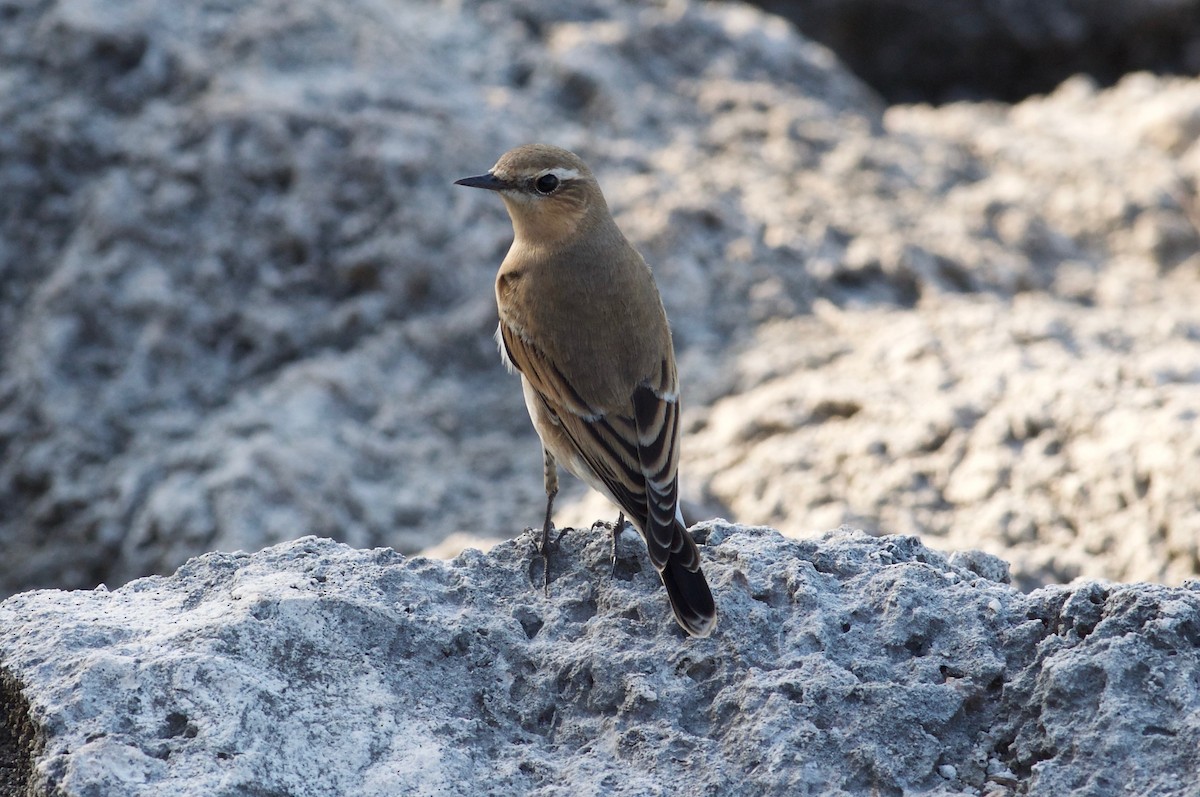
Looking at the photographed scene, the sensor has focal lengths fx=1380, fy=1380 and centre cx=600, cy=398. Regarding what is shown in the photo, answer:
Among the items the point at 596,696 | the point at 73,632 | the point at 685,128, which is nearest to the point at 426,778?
the point at 596,696

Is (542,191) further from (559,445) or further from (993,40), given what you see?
(993,40)

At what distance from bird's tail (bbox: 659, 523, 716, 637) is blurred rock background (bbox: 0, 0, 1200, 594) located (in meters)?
2.14

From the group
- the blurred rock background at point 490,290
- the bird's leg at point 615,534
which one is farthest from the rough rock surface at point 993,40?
the bird's leg at point 615,534

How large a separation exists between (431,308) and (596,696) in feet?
12.1

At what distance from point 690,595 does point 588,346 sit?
5.20 ft

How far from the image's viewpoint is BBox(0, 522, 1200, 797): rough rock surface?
9.91ft

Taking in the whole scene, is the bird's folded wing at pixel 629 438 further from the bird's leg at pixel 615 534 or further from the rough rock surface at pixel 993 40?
the rough rock surface at pixel 993 40

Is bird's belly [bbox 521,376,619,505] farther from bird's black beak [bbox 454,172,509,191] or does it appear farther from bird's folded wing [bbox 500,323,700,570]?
bird's black beak [bbox 454,172,509,191]

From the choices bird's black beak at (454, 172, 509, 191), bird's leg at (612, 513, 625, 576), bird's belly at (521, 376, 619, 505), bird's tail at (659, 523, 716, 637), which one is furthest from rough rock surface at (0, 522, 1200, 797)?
bird's black beak at (454, 172, 509, 191)

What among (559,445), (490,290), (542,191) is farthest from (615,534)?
(490,290)

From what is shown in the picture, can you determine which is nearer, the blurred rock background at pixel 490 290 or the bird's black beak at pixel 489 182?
the bird's black beak at pixel 489 182

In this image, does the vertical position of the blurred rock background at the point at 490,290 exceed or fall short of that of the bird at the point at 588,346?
it falls short

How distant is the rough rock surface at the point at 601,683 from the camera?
302 cm

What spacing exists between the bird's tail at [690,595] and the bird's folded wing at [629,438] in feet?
1.21
